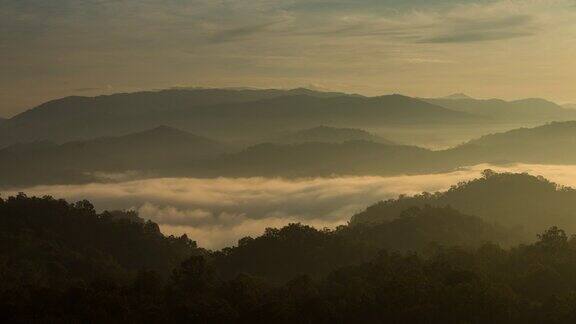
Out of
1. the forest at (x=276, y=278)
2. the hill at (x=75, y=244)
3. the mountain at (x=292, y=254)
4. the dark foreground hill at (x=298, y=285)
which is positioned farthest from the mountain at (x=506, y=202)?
the dark foreground hill at (x=298, y=285)

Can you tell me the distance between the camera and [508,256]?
66438 mm

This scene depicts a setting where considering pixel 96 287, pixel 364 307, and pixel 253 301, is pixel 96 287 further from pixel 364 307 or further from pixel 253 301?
pixel 364 307

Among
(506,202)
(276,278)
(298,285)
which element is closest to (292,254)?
(276,278)

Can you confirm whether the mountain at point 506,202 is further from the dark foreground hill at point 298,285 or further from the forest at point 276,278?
the dark foreground hill at point 298,285

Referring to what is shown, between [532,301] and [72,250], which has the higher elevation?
[72,250]

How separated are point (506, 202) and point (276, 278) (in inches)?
2870

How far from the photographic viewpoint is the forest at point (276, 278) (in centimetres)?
4812

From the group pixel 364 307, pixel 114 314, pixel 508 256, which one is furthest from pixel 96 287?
pixel 508 256

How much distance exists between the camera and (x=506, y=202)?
443 feet

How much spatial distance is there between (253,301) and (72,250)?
45.4m

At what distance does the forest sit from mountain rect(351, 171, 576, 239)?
32.8 metres

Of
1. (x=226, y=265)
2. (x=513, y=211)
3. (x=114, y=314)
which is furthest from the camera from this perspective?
(x=513, y=211)

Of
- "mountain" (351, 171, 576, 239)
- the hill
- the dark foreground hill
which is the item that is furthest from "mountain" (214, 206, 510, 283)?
"mountain" (351, 171, 576, 239)

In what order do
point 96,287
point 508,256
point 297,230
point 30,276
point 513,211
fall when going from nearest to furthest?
1. point 96,287
2. point 508,256
3. point 30,276
4. point 297,230
5. point 513,211
